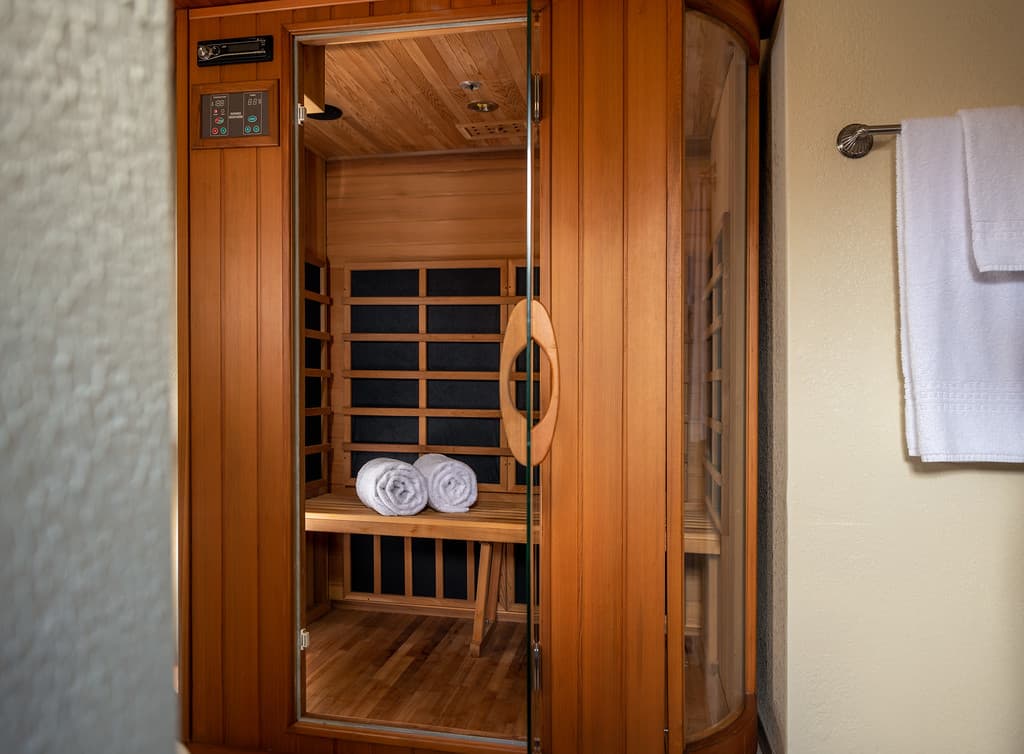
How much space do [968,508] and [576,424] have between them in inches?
34.2

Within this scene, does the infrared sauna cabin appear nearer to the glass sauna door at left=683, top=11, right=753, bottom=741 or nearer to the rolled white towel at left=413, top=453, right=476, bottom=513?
the glass sauna door at left=683, top=11, right=753, bottom=741

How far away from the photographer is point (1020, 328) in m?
1.44

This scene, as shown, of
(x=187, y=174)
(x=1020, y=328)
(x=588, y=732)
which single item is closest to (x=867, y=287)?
(x=1020, y=328)

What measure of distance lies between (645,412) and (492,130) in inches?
68.4

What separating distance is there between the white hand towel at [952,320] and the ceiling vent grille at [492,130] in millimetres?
1645

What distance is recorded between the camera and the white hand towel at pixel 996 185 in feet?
4.64

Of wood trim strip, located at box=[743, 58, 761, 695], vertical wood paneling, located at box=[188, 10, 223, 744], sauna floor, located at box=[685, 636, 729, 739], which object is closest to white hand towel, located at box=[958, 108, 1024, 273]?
wood trim strip, located at box=[743, 58, 761, 695]

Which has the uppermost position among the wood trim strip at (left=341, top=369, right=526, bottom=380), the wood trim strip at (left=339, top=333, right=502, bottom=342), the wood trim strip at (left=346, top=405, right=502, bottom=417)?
the wood trim strip at (left=339, top=333, right=502, bottom=342)

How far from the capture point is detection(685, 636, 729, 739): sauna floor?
162 cm

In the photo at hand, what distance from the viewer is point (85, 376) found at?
0.16m

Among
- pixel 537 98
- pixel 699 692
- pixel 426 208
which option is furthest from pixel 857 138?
pixel 426 208

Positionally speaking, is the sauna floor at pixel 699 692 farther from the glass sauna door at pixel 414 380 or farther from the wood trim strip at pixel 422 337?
the wood trim strip at pixel 422 337

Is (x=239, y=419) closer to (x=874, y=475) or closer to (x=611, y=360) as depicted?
(x=611, y=360)

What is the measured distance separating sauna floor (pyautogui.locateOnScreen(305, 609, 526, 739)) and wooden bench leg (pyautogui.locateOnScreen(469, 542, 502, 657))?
0.05 meters
